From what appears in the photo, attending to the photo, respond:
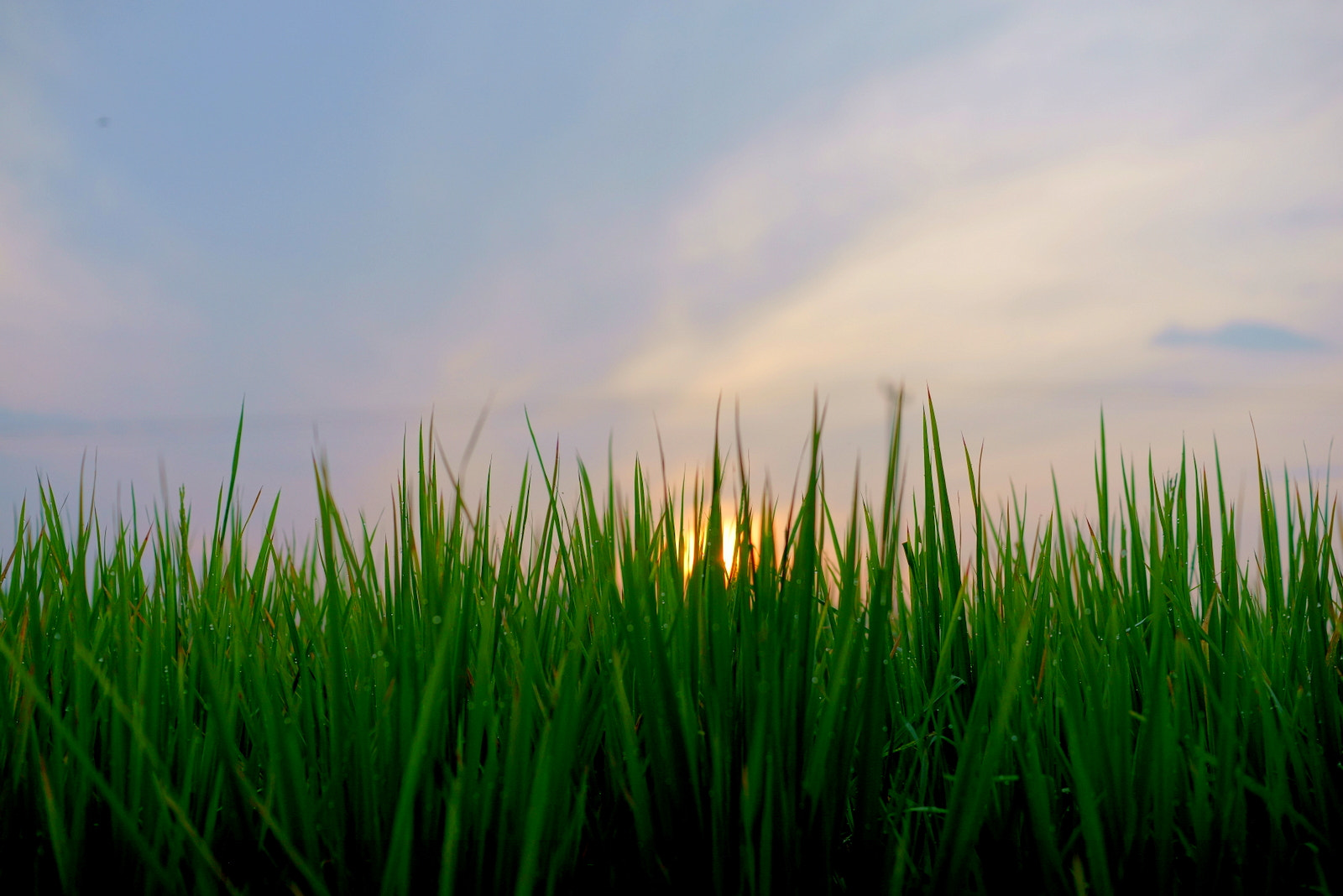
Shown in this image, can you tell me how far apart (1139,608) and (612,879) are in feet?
3.48

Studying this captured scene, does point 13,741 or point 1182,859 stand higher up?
point 13,741

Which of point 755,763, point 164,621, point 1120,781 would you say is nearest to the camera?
point 755,763

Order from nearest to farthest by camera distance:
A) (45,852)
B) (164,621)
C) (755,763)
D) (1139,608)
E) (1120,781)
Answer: (755,763), (1120,781), (45,852), (164,621), (1139,608)

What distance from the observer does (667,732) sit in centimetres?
97

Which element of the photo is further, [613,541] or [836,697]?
[613,541]

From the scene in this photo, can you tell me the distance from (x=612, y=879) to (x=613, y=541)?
397 mm

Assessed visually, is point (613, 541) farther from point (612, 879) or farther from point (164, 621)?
point (164, 621)

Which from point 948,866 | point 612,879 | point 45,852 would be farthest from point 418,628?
point 948,866

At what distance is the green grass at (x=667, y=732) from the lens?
3.08 feet

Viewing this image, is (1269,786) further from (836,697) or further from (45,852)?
(45,852)

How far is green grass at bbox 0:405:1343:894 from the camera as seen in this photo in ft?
3.08

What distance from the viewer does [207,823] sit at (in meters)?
1.06

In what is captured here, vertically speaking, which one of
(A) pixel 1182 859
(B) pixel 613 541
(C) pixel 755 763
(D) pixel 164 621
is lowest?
(A) pixel 1182 859

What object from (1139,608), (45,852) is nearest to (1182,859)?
(1139,608)
